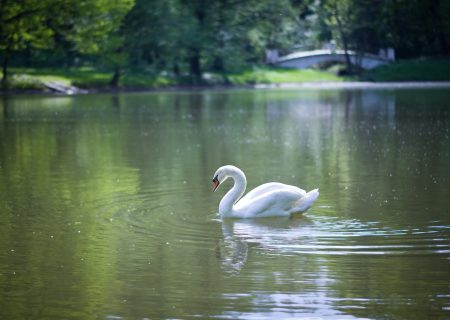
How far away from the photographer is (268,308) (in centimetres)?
1007

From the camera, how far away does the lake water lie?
34.2ft

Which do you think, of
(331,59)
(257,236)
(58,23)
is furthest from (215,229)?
(331,59)

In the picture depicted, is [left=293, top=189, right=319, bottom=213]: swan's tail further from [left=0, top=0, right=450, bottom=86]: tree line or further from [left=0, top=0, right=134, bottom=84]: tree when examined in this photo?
[left=0, top=0, right=450, bottom=86]: tree line

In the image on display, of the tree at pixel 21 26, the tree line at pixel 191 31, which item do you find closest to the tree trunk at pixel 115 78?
the tree line at pixel 191 31

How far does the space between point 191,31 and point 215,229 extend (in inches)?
2179

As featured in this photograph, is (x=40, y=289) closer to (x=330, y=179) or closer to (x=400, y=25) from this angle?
(x=330, y=179)

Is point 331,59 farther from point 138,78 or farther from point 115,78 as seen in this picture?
point 115,78

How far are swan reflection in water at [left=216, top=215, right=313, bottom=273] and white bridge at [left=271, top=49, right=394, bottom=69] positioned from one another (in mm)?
66468

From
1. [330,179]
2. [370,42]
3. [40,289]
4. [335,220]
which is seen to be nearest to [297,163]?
[330,179]

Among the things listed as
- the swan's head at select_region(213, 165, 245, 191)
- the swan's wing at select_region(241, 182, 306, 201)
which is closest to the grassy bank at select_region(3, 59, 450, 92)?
the swan's head at select_region(213, 165, 245, 191)

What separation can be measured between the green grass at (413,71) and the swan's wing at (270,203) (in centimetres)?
5978

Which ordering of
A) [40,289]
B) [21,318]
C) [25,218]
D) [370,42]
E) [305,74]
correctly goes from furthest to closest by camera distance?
[370,42]
[305,74]
[25,218]
[40,289]
[21,318]

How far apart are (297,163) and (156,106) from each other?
24.2m

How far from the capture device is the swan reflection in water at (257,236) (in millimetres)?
12539
